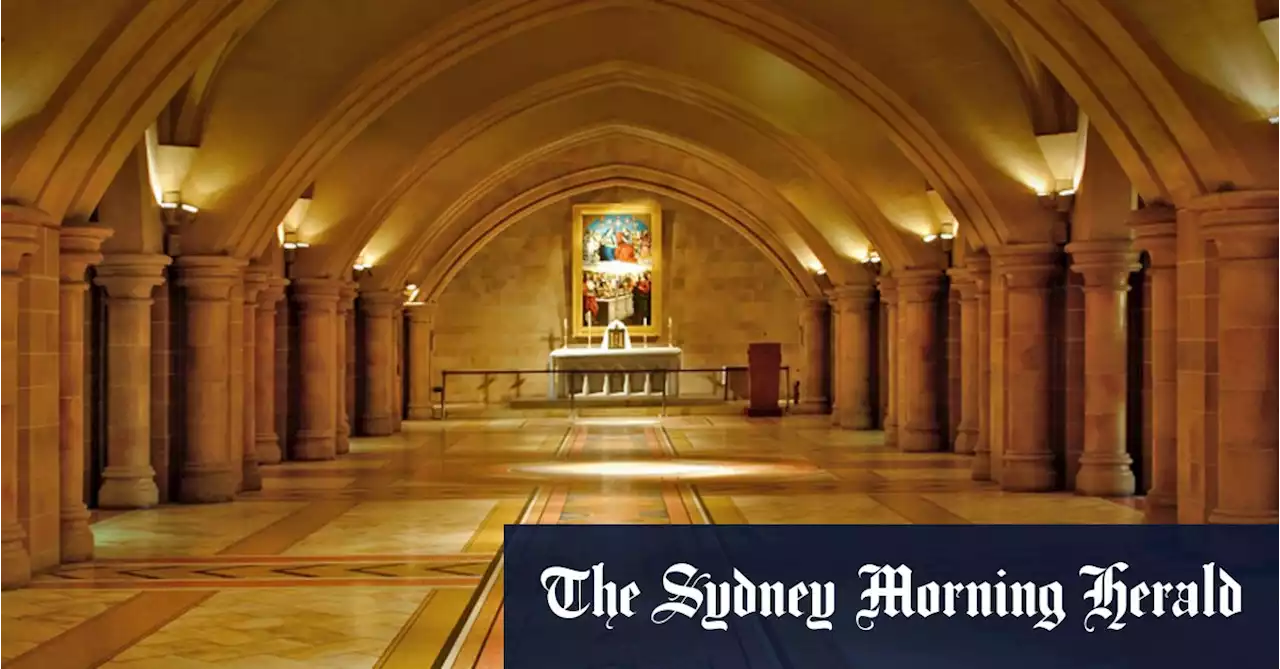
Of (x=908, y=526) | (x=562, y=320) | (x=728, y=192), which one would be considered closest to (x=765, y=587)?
(x=908, y=526)

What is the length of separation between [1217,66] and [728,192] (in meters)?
20.0

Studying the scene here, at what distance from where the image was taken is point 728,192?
96.6 ft

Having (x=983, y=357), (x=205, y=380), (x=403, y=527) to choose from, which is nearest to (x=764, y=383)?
(x=983, y=357)

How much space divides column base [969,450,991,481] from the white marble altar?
14.3 meters

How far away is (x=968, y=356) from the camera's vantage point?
17375mm

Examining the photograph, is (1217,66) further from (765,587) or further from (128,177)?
(128,177)

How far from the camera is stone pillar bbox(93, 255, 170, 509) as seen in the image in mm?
12680

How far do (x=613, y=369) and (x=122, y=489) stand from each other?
56.3ft

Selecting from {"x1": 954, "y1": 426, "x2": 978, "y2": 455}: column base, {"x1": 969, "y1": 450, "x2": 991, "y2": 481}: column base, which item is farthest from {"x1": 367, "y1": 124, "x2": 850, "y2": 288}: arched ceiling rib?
{"x1": 969, "y1": 450, "x2": 991, "y2": 481}: column base

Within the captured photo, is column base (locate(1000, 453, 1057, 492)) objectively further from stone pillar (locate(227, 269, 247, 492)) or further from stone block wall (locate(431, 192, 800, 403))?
stone block wall (locate(431, 192, 800, 403))

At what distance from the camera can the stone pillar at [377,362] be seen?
23.7 metres

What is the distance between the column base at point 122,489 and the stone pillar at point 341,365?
251 inches

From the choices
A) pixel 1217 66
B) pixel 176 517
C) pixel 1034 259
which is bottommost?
pixel 176 517

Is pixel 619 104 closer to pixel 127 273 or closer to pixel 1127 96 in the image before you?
pixel 127 273
